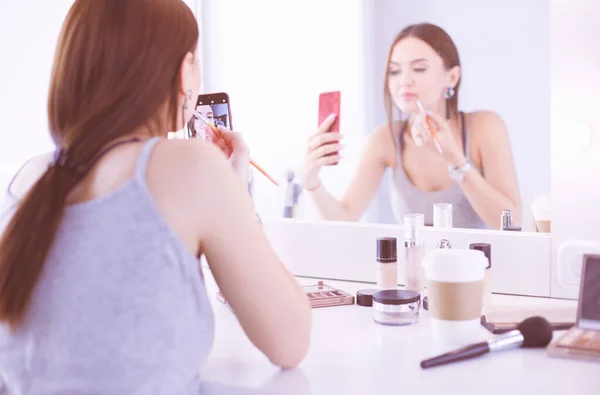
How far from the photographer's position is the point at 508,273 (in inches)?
44.0

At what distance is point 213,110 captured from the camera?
126 centimetres

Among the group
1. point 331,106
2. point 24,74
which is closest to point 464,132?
point 331,106

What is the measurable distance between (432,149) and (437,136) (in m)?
0.02

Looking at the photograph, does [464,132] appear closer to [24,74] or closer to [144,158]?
[144,158]

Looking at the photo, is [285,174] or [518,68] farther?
[285,174]

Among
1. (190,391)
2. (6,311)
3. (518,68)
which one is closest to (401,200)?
(518,68)

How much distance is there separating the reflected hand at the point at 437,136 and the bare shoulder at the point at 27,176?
0.66m

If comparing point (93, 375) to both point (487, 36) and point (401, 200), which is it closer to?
point (401, 200)

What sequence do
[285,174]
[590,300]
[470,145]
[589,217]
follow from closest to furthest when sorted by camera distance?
1. [590,300]
2. [589,217]
3. [470,145]
4. [285,174]

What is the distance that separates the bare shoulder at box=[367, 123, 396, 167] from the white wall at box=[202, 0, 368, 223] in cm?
3

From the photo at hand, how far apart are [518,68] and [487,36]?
0.08 metres

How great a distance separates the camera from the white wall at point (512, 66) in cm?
107

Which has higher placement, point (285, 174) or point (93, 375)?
point (285, 174)

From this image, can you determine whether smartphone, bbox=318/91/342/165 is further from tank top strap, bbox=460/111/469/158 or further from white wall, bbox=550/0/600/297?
white wall, bbox=550/0/600/297
